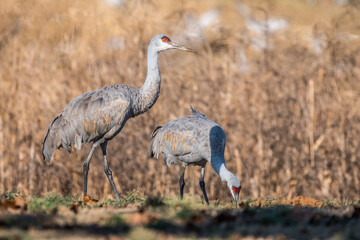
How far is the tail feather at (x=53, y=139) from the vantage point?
7.53m

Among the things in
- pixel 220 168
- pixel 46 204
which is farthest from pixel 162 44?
pixel 46 204

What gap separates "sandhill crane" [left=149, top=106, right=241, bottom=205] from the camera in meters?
7.42

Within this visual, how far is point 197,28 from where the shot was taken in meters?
10.4

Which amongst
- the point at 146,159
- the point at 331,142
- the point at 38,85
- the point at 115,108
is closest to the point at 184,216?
the point at 115,108

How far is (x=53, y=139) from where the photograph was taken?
7.59 meters

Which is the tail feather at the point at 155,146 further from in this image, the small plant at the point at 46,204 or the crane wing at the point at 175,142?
the small plant at the point at 46,204

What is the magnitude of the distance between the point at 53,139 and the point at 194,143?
6.41 ft

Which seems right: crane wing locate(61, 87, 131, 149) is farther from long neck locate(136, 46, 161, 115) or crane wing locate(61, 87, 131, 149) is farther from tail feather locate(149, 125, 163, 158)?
tail feather locate(149, 125, 163, 158)

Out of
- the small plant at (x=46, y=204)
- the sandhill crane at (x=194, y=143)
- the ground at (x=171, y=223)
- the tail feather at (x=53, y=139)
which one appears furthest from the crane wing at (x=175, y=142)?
the ground at (x=171, y=223)

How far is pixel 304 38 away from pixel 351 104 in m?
1.91

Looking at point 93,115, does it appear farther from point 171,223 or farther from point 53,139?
point 171,223

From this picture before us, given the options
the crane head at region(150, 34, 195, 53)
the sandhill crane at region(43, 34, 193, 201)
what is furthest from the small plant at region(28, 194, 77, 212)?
the crane head at region(150, 34, 195, 53)

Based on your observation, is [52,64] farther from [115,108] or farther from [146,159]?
[115,108]

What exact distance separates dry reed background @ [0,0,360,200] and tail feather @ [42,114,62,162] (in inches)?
81.8
